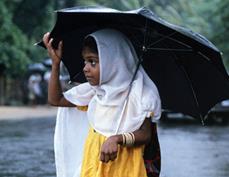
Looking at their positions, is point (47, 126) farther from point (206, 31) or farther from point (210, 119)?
point (206, 31)

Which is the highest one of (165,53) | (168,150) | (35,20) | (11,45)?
(165,53)

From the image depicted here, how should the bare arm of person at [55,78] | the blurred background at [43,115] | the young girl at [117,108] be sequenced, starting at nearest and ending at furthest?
the young girl at [117,108] < the bare arm of person at [55,78] < the blurred background at [43,115]

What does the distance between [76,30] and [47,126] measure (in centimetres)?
1584

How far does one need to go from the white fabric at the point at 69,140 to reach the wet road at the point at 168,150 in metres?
5.22

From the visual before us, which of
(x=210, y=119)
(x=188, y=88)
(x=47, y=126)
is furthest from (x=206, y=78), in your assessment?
(x=210, y=119)

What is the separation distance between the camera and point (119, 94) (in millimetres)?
4234

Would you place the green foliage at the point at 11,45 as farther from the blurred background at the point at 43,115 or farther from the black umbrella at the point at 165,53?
the black umbrella at the point at 165,53

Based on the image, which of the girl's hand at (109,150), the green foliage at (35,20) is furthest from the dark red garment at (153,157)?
the green foliage at (35,20)

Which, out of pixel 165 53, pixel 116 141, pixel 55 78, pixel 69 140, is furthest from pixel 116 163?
pixel 165 53

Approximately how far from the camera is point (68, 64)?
5.04m

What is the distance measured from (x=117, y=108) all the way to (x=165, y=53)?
791mm

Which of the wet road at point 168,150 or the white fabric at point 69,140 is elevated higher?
the white fabric at point 69,140

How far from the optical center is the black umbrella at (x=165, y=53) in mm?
4336

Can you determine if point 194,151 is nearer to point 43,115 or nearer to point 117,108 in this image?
point 117,108
